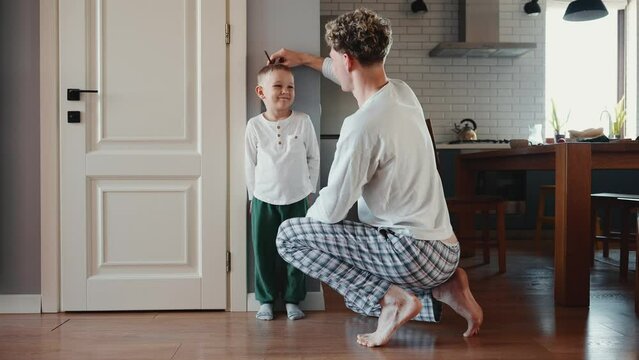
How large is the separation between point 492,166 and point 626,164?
1241 mm

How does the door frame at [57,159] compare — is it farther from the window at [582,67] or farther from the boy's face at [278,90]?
the window at [582,67]

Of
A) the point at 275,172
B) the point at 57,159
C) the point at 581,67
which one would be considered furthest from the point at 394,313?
the point at 581,67

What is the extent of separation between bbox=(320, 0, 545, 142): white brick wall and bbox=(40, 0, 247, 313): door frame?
147 inches

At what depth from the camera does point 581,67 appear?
21.0 ft

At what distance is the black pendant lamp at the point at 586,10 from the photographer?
15.1 ft

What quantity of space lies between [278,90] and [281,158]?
0.30m

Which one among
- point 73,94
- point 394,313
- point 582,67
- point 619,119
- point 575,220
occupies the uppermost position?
point 582,67

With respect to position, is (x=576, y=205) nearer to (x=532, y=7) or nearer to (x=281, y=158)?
(x=281, y=158)

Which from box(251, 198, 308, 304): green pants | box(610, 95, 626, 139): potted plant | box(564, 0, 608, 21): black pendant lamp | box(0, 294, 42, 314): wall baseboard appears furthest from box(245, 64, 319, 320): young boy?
box(610, 95, 626, 139): potted plant

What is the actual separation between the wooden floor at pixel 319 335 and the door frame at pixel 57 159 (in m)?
0.16

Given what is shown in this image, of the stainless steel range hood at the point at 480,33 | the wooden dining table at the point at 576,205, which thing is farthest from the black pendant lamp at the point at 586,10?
the wooden dining table at the point at 576,205

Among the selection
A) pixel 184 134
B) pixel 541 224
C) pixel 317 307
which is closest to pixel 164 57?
pixel 184 134

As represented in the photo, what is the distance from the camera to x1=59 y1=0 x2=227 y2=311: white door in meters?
2.68

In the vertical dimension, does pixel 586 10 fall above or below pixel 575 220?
above
